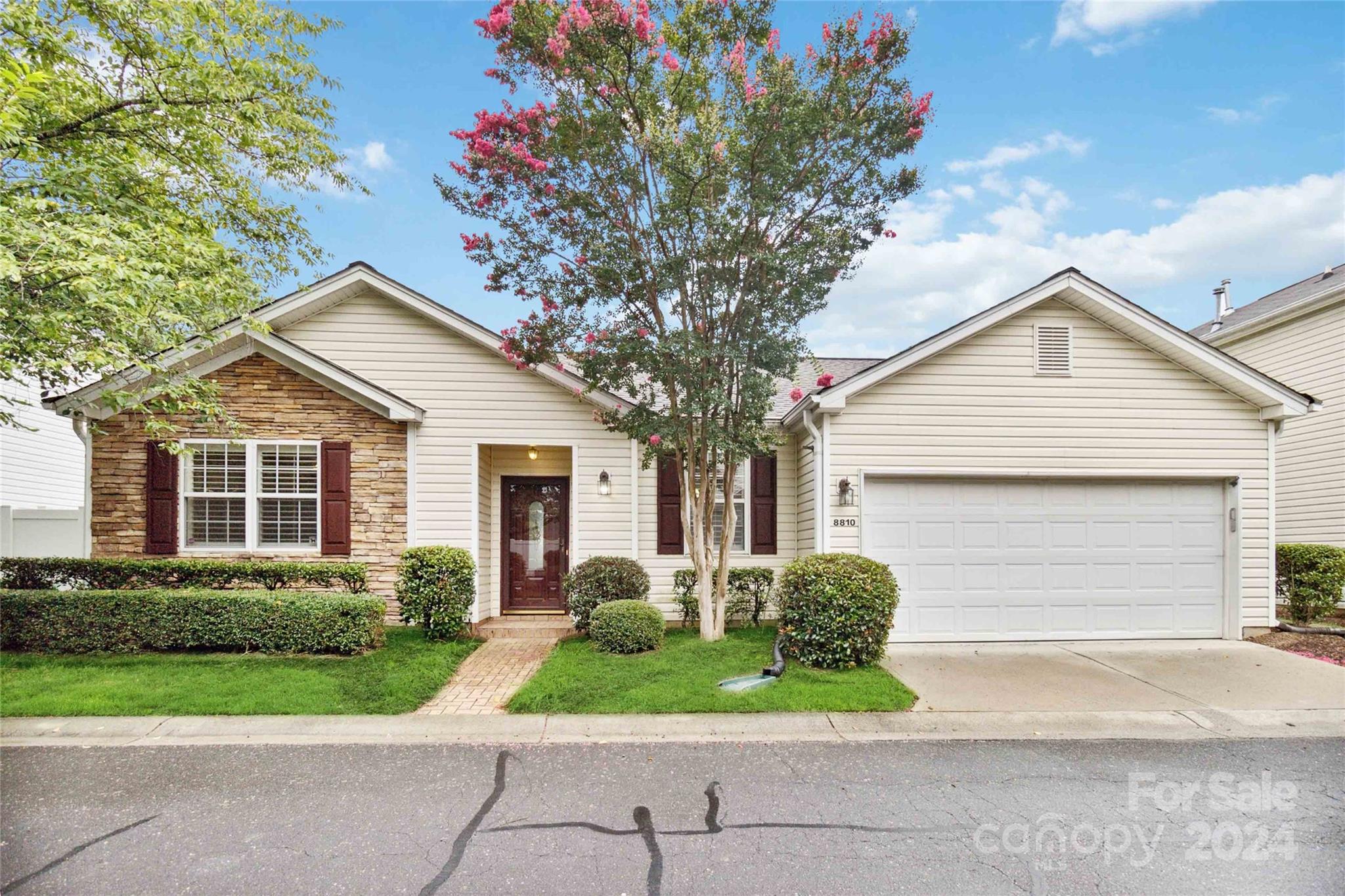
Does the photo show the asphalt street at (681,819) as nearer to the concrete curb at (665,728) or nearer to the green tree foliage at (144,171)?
the concrete curb at (665,728)

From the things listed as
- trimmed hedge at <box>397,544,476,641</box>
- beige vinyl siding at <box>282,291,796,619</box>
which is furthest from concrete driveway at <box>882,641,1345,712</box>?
trimmed hedge at <box>397,544,476,641</box>

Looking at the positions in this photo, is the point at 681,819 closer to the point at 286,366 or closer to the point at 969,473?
A: the point at 969,473

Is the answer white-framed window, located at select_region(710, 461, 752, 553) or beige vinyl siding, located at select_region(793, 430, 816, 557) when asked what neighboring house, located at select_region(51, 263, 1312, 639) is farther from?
white-framed window, located at select_region(710, 461, 752, 553)

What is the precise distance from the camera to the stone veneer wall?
8.23 m

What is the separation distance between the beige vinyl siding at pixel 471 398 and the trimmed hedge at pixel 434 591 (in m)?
0.99

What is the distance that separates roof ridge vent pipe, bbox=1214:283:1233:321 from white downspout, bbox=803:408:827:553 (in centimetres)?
1133

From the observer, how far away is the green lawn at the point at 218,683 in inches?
210

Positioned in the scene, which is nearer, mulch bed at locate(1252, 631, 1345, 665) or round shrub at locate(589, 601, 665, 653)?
round shrub at locate(589, 601, 665, 653)

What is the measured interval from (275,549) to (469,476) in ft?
8.94

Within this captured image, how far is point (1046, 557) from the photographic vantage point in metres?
8.23

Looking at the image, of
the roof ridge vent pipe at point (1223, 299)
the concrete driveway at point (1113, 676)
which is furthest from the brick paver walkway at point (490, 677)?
the roof ridge vent pipe at point (1223, 299)

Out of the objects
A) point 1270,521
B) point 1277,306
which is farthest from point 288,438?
point 1277,306

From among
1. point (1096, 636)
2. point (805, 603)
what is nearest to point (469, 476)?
point (805, 603)

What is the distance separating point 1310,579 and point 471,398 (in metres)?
12.2
